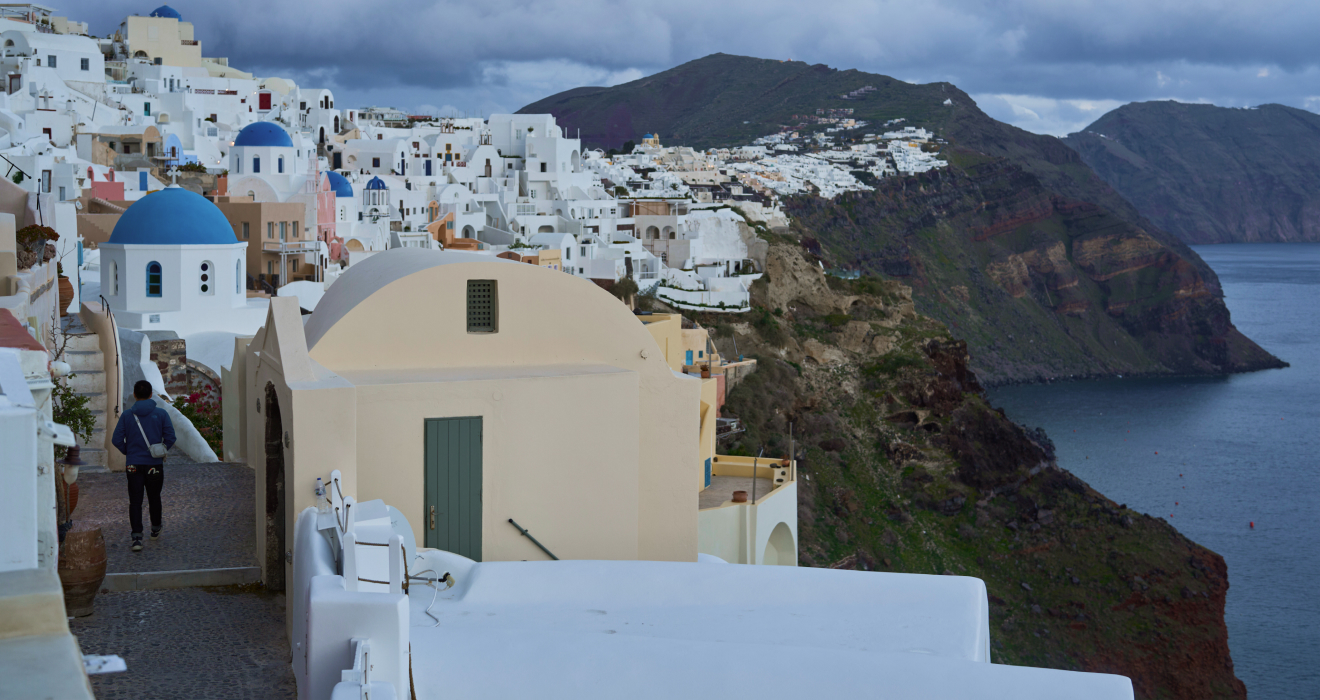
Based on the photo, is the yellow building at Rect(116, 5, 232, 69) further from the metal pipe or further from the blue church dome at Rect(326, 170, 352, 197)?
the metal pipe

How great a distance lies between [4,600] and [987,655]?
5.24 meters

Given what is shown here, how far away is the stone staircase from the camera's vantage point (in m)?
11.5

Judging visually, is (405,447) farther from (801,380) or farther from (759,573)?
(801,380)

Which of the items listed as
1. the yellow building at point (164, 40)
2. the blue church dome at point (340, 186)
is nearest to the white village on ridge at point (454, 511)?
the blue church dome at point (340, 186)

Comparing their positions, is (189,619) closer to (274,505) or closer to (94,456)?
(274,505)

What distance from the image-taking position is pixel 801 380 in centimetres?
4650

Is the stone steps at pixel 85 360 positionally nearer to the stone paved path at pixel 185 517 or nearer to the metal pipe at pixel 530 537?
the stone paved path at pixel 185 517

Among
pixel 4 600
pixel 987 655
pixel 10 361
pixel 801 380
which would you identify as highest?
pixel 10 361

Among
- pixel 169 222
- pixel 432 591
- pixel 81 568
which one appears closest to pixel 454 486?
pixel 432 591

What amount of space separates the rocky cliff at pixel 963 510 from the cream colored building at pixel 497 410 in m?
25.1

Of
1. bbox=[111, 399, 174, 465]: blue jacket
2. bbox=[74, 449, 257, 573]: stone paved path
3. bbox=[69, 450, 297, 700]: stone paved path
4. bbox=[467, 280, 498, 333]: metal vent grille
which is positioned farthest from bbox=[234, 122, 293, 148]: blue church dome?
bbox=[111, 399, 174, 465]: blue jacket

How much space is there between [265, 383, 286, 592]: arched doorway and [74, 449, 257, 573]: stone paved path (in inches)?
9.0

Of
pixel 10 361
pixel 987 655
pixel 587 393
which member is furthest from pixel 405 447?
pixel 987 655

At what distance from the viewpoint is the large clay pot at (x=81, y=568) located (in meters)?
5.90
